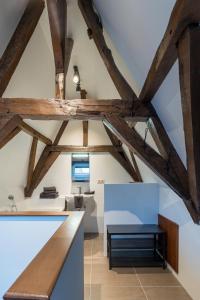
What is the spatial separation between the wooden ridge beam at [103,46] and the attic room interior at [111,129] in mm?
13

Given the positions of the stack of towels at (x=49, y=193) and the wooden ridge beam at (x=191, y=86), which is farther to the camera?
the stack of towels at (x=49, y=193)

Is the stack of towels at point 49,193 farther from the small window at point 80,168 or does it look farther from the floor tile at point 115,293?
the floor tile at point 115,293

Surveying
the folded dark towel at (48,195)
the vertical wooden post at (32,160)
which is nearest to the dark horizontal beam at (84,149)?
the vertical wooden post at (32,160)

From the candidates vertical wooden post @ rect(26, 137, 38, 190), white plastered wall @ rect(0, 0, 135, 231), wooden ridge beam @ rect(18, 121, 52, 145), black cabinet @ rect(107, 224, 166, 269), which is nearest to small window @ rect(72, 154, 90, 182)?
white plastered wall @ rect(0, 0, 135, 231)

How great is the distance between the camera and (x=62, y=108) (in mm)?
2773

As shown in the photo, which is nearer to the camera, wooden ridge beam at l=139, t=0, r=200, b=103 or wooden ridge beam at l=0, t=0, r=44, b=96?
wooden ridge beam at l=139, t=0, r=200, b=103

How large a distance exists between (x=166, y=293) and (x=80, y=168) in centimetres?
381

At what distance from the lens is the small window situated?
20.8 feet

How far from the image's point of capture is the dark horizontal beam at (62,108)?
2.75 metres

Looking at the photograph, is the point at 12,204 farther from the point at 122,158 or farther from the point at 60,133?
the point at 122,158

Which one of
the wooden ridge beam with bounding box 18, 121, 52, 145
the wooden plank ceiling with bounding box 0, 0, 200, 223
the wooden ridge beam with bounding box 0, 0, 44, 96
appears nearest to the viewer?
the wooden plank ceiling with bounding box 0, 0, 200, 223

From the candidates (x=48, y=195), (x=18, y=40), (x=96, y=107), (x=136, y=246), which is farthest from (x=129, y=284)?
(x=18, y=40)

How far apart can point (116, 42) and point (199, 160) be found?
66.1 inches

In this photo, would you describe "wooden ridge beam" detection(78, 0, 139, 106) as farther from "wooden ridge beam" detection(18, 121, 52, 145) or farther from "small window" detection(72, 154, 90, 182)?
"small window" detection(72, 154, 90, 182)
